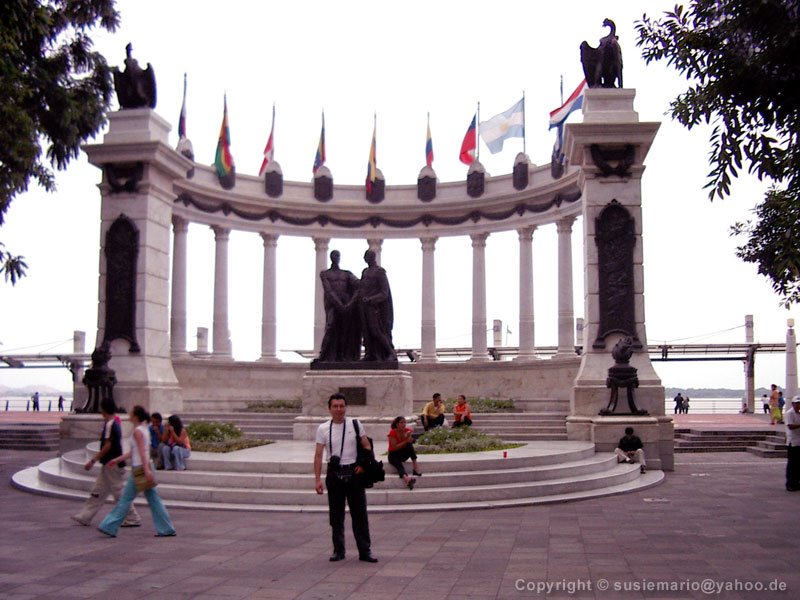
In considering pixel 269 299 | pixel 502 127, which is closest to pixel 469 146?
pixel 502 127

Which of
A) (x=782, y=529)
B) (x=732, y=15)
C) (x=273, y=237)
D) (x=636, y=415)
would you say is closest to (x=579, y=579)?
(x=782, y=529)

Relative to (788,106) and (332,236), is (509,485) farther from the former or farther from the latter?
(332,236)

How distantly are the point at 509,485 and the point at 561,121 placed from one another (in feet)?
77.2

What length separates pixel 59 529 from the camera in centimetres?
1280

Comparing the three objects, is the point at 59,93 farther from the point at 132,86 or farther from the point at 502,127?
the point at 502,127

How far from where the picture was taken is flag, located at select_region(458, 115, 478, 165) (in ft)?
138

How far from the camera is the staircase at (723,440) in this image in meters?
29.3

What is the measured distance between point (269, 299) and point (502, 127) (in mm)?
14492

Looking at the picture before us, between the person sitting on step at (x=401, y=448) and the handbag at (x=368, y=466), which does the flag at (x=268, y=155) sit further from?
the handbag at (x=368, y=466)

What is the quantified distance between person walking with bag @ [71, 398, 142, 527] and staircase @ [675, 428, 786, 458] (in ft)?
71.4

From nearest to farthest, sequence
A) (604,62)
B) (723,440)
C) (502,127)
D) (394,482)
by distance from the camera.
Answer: (394,482)
(604,62)
(723,440)
(502,127)

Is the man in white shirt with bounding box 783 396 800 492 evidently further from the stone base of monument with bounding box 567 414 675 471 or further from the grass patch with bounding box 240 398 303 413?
the grass patch with bounding box 240 398 303 413

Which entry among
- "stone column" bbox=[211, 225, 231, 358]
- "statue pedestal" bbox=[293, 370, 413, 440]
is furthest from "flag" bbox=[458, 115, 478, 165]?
"statue pedestal" bbox=[293, 370, 413, 440]

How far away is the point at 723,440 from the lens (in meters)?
30.2
